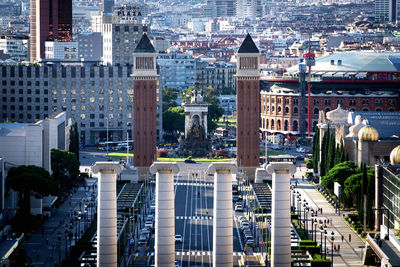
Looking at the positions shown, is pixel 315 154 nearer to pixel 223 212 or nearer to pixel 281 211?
pixel 281 211

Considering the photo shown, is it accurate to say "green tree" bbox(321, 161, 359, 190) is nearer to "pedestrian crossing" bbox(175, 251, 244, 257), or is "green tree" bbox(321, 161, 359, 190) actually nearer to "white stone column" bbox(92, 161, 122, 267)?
"pedestrian crossing" bbox(175, 251, 244, 257)

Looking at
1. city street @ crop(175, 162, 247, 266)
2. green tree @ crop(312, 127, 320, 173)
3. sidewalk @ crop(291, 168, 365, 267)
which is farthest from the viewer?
green tree @ crop(312, 127, 320, 173)

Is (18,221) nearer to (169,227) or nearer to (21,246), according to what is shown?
(21,246)

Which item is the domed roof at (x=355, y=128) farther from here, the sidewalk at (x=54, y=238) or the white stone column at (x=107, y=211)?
the white stone column at (x=107, y=211)

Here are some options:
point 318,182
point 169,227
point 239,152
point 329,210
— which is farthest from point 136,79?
point 169,227

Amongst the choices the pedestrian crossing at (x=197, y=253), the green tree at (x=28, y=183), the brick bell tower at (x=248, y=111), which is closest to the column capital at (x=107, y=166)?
the pedestrian crossing at (x=197, y=253)

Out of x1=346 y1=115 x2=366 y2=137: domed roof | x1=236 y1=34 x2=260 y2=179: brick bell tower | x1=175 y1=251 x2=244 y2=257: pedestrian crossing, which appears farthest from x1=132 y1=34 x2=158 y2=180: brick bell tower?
x1=175 y1=251 x2=244 y2=257: pedestrian crossing

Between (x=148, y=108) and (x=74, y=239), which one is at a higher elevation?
(x=148, y=108)
